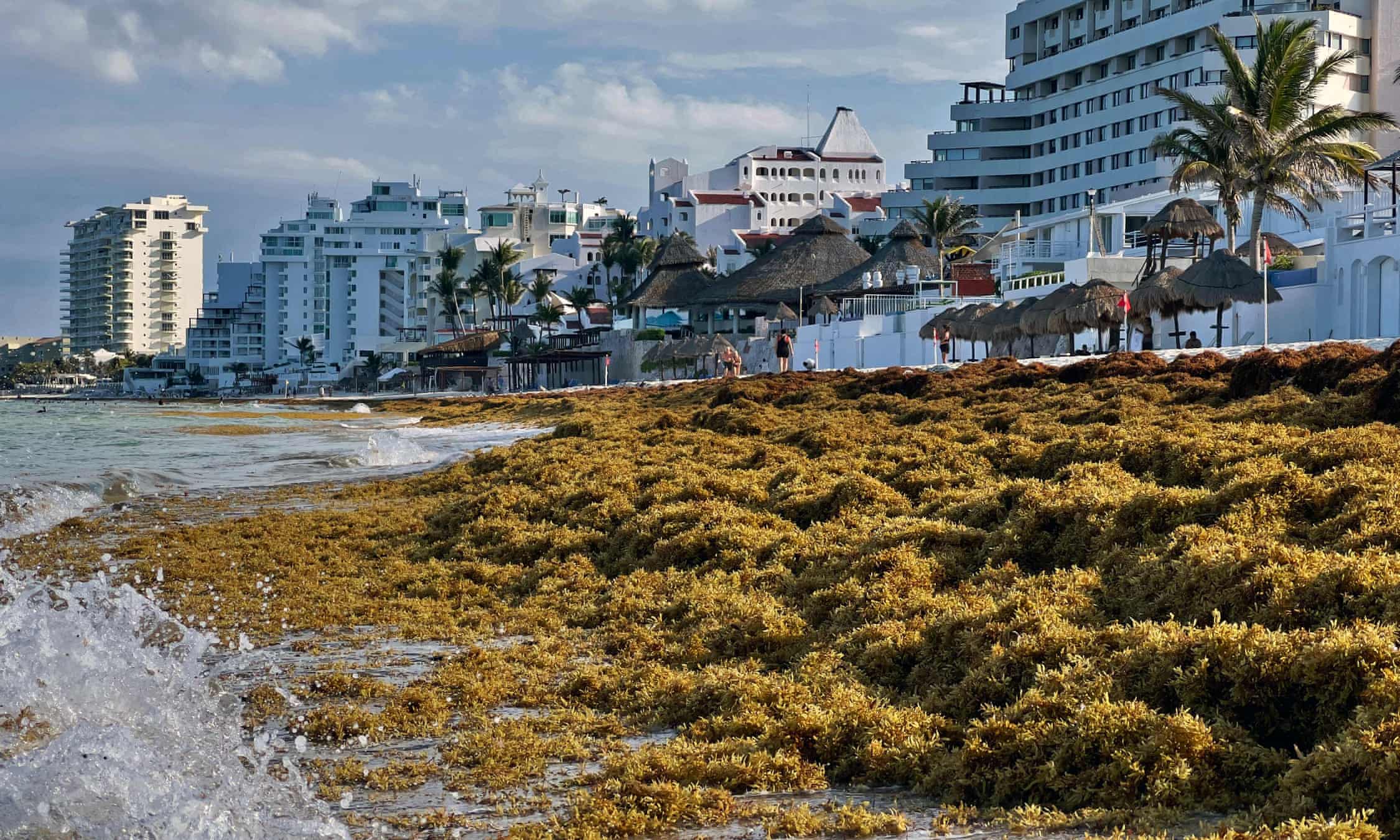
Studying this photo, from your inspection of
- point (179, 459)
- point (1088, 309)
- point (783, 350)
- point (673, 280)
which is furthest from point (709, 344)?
point (179, 459)

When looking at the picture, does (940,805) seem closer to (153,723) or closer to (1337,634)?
(1337,634)

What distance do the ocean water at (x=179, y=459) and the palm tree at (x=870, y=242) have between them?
6800 centimetres

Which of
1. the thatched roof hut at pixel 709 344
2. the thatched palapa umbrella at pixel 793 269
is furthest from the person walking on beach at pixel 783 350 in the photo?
the thatched palapa umbrella at pixel 793 269

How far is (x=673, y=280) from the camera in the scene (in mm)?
91125

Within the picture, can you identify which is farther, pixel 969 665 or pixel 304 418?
pixel 304 418

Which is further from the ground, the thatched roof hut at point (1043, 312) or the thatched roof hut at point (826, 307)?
the thatched roof hut at point (826, 307)

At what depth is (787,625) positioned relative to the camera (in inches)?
367

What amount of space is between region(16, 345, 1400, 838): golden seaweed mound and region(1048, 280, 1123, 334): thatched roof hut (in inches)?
723

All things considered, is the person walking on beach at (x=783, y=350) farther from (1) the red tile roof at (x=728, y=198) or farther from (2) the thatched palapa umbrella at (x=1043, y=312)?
(1) the red tile roof at (x=728, y=198)

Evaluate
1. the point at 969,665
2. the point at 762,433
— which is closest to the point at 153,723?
the point at 969,665

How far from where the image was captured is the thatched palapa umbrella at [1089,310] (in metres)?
36.9

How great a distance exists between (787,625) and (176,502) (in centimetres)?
1323

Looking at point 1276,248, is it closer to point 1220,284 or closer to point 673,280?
point 1220,284

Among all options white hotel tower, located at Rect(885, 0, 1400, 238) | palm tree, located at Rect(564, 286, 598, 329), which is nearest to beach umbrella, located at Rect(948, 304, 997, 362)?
white hotel tower, located at Rect(885, 0, 1400, 238)
